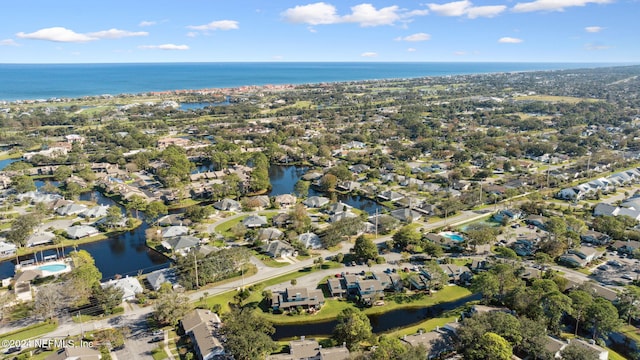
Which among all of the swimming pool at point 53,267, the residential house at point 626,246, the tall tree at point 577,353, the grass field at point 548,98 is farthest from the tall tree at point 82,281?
the grass field at point 548,98

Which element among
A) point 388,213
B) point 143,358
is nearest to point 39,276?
point 143,358

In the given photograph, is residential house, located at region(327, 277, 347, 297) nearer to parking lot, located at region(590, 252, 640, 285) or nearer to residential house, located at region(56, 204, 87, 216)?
parking lot, located at region(590, 252, 640, 285)

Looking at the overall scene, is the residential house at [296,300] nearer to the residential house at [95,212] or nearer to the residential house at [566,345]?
the residential house at [566,345]

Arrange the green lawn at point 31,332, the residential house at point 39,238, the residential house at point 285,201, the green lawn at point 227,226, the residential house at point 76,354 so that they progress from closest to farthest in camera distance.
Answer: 1. the residential house at point 76,354
2. the green lawn at point 31,332
3. the residential house at point 39,238
4. the green lawn at point 227,226
5. the residential house at point 285,201

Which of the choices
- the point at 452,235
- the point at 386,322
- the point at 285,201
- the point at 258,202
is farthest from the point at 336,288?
the point at 258,202

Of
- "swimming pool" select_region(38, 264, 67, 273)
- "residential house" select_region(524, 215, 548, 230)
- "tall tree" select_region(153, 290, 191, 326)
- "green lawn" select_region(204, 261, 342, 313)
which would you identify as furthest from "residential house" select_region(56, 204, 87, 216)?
"residential house" select_region(524, 215, 548, 230)

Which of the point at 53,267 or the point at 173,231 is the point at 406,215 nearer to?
the point at 173,231
